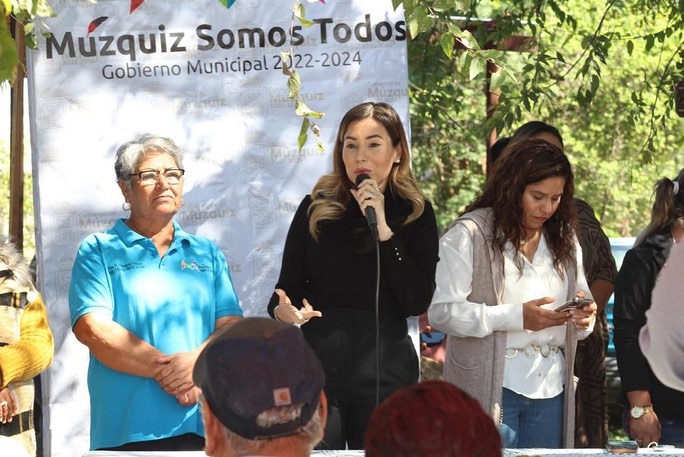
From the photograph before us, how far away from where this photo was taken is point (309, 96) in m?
5.20

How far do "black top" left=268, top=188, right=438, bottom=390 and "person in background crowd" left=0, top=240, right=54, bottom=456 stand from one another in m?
1.03

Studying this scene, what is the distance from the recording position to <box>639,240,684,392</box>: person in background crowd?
92.2 inches

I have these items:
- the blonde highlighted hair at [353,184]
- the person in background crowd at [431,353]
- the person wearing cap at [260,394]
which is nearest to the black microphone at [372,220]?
the blonde highlighted hair at [353,184]

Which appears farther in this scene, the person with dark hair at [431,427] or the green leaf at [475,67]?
the green leaf at [475,67]

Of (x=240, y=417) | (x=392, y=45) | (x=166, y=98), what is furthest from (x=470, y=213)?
(x=240, y=417)

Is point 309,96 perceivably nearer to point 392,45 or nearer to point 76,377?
point 392,45

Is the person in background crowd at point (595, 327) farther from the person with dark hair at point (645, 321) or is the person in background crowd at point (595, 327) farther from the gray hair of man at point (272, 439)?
the gray hair of man at point (272, 439)

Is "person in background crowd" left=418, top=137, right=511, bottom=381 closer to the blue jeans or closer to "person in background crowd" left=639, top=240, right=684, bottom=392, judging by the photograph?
the blue jeans

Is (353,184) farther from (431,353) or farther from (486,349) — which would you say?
(431,353)

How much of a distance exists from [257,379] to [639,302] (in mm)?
3011

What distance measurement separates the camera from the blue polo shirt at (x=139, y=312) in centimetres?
423

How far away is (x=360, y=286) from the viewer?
4238 mm

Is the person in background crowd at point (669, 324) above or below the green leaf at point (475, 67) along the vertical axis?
below

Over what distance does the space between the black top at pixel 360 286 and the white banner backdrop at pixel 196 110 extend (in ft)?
2.82
